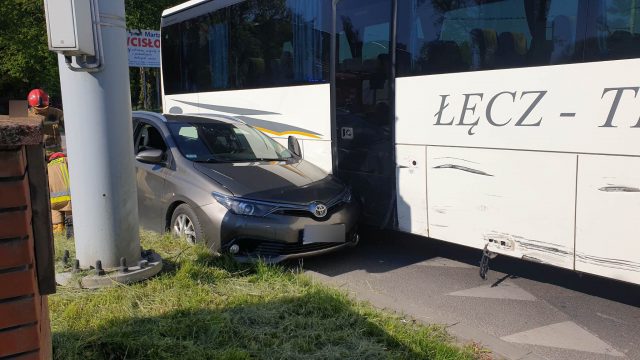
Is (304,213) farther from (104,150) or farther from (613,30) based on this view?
(613,30)

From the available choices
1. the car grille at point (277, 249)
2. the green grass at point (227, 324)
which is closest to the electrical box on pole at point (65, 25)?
the green grass at point (227, 324)

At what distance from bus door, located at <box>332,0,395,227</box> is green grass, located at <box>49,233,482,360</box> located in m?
1.88

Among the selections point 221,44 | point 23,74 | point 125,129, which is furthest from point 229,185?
point 23,74

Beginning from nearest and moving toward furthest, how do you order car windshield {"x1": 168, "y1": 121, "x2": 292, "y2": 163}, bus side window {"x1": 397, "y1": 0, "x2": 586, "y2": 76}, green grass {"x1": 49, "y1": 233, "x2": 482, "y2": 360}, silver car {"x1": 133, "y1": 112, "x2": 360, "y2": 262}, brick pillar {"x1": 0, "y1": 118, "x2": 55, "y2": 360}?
brick pillar {"x1": 0, "y1": 118, "x2": 55, "y2": 360}, green grass {"x1": 49, "y1": 233, "x2": 482, "y2": 360}, bus side window {"x1": 397, "y1": 0, "x2": 586, "y2": 76}, silver car {"x1": 133, "y1": 112, "x2": 360, "y2": 262}, car windshield {"x1": 168, "y1": 121, "x2": 292, "y2": 163}

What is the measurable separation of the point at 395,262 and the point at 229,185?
6.51ft

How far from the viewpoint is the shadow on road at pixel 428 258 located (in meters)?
5.02

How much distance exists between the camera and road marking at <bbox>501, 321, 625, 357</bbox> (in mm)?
3811

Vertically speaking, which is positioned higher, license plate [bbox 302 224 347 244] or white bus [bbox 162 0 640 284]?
white bus [bbox 162 0 640 284]

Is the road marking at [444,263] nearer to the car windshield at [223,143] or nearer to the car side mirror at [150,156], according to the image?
the car windshield at [223,143]

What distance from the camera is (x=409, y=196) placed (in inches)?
222

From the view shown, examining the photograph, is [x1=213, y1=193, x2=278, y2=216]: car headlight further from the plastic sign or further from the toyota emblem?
the plastic sign

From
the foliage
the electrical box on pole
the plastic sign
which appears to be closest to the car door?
the electrical box on pole

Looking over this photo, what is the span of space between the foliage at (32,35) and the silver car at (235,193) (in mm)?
9742

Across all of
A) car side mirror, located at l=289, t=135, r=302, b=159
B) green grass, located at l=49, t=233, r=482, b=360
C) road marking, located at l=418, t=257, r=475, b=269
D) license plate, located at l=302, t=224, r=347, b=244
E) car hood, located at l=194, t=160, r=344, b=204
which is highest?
car side mirror, located at l=289, t=135, r=302, b=159
